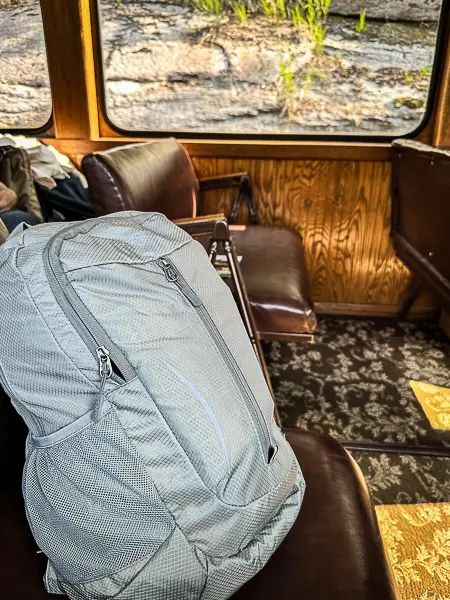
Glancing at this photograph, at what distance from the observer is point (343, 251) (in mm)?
3025

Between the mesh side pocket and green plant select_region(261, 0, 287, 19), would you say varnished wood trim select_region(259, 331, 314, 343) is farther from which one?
Result: green plant select_region(261, 0, 287, 19)

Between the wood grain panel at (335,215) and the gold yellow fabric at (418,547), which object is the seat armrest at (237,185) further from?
the gold yellow fabric at (418,547)

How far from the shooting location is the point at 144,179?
7.01 feet

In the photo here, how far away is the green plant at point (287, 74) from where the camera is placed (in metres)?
2.79

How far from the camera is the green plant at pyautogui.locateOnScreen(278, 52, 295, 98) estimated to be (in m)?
2.79

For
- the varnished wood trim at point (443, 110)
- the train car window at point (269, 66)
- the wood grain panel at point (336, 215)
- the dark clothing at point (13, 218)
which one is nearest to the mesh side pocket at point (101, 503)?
A: the dark clothing at point (13, 218)

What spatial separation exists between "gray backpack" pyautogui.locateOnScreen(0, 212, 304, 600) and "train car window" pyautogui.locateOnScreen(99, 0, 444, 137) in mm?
2331

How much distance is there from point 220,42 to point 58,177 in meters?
1.22

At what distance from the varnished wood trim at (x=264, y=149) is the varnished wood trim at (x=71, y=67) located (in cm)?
7

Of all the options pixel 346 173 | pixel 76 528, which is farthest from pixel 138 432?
pixel 346 173

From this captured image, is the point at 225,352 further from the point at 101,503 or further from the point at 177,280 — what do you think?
the point at 101,503

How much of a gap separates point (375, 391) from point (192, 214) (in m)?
1.25

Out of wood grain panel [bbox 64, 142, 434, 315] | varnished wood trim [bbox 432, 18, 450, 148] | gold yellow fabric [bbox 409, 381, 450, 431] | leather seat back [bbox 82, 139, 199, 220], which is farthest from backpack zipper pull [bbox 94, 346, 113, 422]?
varnished wood trim [bbox 432, 18, 450, 148]

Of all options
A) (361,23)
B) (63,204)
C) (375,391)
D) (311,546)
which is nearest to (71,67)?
(63,204)
